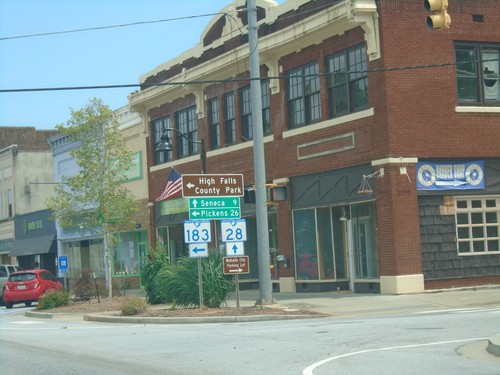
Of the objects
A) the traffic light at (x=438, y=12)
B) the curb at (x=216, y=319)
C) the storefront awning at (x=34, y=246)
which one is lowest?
the curb at (x=216, y=319)

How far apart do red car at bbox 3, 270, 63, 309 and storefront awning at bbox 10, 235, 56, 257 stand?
62.5ft

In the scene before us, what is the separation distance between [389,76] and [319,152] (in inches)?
163

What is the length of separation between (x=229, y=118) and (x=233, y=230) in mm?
12358

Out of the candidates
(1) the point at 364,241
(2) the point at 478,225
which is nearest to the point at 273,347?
(1) the point at 364,241

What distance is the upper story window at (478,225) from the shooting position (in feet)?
85.3

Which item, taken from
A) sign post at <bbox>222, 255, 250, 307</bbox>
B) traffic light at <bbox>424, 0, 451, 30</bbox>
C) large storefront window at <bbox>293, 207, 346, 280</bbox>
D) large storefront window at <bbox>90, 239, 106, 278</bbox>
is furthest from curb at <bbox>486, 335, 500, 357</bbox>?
large storefront window at <bbox>90, 239, 106, 278</bbox>

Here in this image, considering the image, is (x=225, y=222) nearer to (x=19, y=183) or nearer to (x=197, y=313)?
(x=197, y=313)

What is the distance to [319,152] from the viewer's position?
2803 cm

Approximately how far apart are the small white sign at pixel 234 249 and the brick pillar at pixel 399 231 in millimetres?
4843

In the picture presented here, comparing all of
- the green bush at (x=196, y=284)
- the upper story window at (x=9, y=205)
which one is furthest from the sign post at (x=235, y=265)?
the upper story window at (x=9, y=205)

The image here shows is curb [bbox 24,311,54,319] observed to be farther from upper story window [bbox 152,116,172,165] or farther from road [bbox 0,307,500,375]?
upper story window [bbox 152,116,172,165]

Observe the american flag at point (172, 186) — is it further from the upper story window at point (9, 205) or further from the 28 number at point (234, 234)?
the upper story window at point (9, 205)

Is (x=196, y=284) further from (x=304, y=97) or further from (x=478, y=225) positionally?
(x=478, y=225)

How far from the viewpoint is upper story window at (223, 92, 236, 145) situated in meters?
33.9
